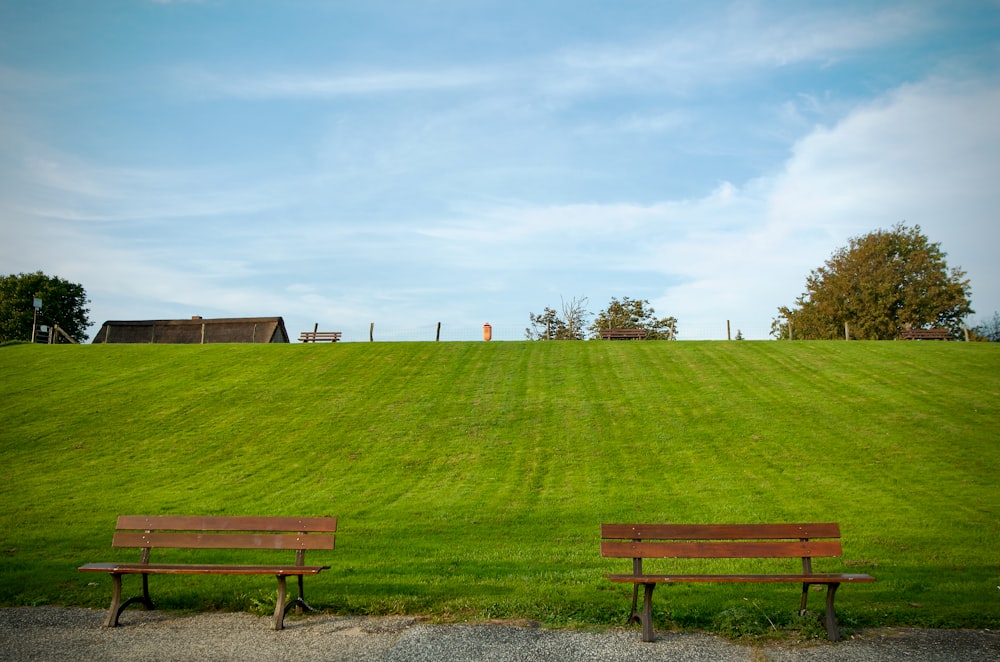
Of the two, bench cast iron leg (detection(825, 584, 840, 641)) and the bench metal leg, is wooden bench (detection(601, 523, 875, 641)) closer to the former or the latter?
bench cast iron leg (detection(825, 584, 840, 641))

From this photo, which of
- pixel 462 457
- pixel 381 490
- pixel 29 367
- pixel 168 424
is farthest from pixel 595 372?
pixel 29 367

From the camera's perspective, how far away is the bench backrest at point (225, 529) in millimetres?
8328

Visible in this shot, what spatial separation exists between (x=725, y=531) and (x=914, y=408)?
19616mm

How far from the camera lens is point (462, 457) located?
20578 mm

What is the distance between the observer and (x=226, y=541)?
335 inches

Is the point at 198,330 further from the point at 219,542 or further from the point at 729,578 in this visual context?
the point at 729,578

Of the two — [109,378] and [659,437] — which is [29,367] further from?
[659,437]

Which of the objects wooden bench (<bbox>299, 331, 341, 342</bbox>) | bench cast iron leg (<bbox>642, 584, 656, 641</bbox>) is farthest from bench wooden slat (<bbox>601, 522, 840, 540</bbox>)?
wooden bench (<bbox>299, 331, 341, 342</bbox>)

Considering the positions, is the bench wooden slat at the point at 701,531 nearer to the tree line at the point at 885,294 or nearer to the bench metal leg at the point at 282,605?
the bench metal leg at the point at 282,605

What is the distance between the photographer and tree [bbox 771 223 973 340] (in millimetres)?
55906

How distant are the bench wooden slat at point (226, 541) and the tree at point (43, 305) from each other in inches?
2927

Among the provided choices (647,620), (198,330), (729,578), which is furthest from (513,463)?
(198,330)

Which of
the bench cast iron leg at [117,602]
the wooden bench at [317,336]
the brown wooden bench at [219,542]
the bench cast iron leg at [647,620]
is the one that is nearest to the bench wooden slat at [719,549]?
the bench cast iron leg at [647,620]

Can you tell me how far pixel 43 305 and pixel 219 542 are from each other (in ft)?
283
